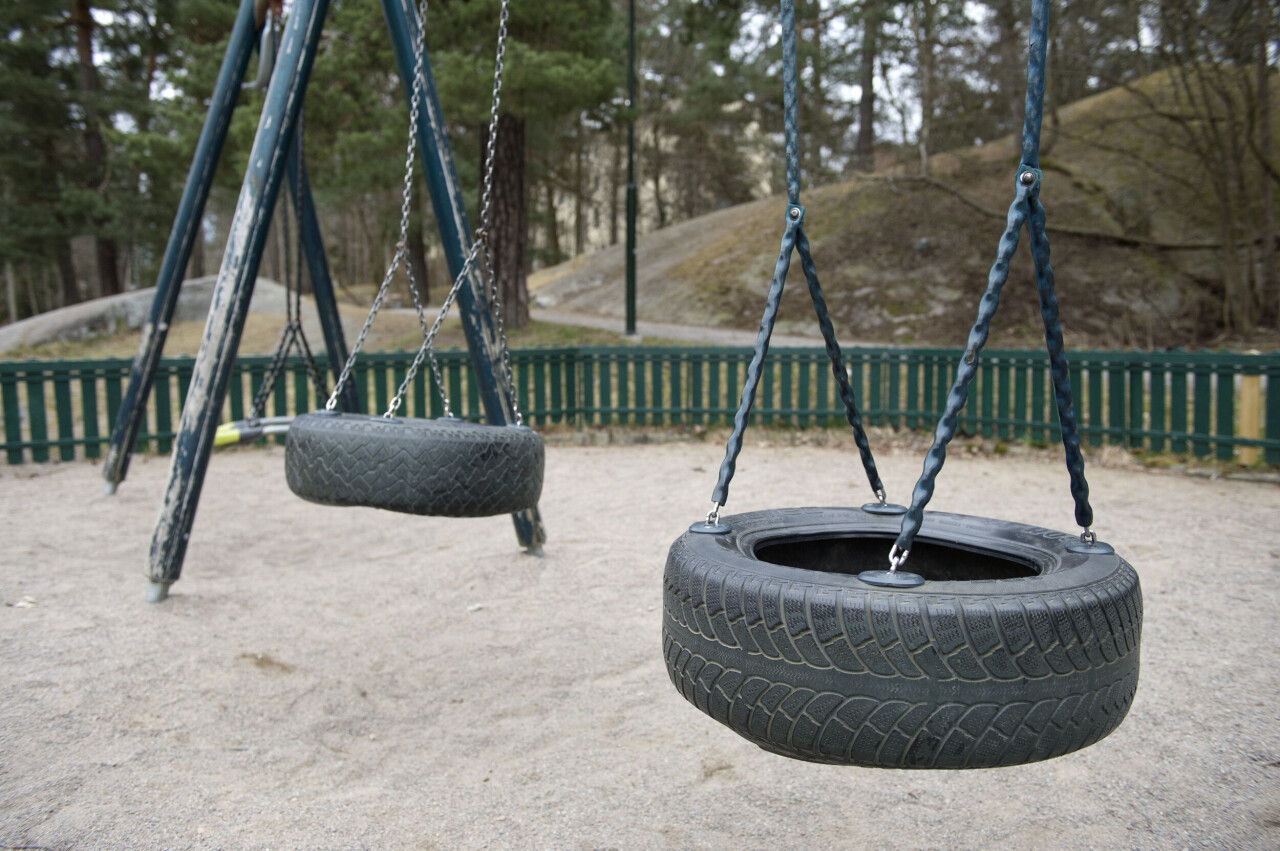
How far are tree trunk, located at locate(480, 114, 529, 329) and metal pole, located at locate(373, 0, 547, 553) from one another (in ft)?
27.7

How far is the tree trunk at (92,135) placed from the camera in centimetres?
1945

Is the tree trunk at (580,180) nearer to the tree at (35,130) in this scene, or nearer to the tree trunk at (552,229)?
the tree trunk at (552,229)

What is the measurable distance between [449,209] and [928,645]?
3494mm

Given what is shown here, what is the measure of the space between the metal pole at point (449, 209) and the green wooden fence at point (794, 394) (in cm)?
446

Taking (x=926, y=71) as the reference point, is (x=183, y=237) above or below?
below

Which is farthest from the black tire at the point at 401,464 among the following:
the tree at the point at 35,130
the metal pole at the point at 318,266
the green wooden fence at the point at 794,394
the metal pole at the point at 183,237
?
the tree at the point at 35,130

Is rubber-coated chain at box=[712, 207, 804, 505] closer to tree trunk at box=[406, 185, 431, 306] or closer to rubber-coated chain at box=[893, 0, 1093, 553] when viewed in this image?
rubber-coated chain at box=[893, 0, 1093, 553]

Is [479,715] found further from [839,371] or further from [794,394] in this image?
[794,394]

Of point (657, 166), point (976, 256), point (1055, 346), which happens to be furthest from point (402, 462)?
point (657, 166)

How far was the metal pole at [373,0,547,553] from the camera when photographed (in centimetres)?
425

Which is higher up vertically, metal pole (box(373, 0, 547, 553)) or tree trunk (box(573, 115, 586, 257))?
tree trunk (box(573, 115, 586, 257))

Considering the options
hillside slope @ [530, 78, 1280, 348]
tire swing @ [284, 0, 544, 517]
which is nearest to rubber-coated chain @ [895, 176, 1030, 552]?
tire swing @ [284, 0, 544, 517]

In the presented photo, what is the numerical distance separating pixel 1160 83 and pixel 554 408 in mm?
12208

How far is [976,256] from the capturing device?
15945mm
